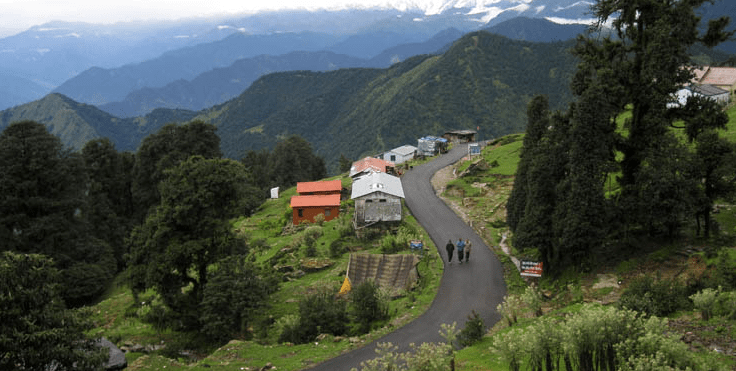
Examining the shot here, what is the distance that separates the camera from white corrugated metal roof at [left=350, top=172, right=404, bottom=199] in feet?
141

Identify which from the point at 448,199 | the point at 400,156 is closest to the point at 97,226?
the point at 448,199

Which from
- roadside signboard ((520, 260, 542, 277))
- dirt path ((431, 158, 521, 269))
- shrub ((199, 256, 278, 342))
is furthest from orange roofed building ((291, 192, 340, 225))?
roadside signboard ((520, 260, 542, 277))

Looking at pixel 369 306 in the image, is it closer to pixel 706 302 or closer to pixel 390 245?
pixel 390 245

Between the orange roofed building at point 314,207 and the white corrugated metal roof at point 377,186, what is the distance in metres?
3.13

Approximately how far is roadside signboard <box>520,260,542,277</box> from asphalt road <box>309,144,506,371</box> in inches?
57.1

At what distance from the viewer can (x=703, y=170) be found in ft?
71.2

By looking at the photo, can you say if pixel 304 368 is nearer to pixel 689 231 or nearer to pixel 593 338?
pixel 593 338

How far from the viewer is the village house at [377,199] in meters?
39.9

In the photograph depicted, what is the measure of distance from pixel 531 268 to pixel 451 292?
4404mm

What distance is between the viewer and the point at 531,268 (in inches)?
1005

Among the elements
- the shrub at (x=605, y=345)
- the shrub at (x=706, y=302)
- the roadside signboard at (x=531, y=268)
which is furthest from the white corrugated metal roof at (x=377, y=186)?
the shrub at (x=605, y=345)

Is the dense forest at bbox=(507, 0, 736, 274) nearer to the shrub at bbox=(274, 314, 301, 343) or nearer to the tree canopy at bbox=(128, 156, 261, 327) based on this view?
the shrub at bbox=(274, 314, 301, 343)

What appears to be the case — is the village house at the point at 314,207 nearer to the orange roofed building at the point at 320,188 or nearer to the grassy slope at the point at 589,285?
the orange roofed building at the point at 320,188

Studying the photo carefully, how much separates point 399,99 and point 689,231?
17342 cm
